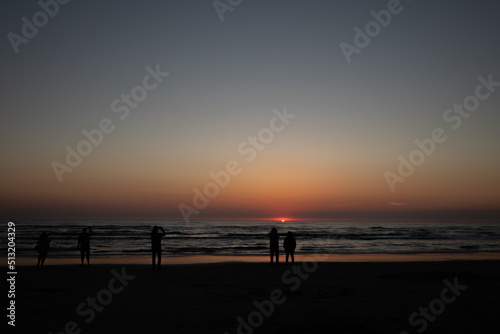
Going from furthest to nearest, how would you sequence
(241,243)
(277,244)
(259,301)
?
(241,243) → (277,244) → (259,301)

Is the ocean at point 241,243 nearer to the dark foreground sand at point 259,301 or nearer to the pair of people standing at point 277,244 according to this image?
the pair of people standing at point 277,244

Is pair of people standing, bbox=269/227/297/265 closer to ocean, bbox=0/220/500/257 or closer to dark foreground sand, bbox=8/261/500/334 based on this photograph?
dark foreground sand, bbox=8/261/500/334

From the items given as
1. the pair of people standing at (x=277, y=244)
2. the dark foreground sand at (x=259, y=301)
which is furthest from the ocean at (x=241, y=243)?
the dark foreground sand at (x=259, y=301)

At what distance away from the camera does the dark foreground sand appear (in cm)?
795

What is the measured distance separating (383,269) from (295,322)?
11.0m

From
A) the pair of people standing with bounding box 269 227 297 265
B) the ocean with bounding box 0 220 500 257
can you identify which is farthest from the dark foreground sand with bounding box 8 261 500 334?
the ocean with bounding box 0 220 500 257

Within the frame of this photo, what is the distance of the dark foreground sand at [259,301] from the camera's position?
26.1 ft

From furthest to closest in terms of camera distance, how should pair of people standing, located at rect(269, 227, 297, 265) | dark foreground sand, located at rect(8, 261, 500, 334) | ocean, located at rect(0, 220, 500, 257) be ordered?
ocean, located at rect(0, 220, 500, 257) < pair of people standing, located at rect(269, 227, 297, 265) < dark foreground sand, located at rect(8, 261, 500, 334)

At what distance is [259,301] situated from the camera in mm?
10312

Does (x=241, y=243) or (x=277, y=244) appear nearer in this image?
(x=277, y=244)

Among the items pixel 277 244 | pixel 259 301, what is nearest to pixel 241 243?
pixel 277 244

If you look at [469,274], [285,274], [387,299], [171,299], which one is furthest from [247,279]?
[469,274]

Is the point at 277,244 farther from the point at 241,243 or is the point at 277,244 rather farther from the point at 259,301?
the point at 241,243

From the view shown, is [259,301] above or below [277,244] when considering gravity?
below
